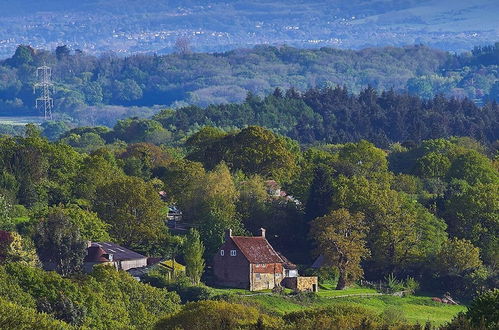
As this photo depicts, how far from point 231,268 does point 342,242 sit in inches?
183

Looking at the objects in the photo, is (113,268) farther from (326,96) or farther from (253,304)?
(326,96)

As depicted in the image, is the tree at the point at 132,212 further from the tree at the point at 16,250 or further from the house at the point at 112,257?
the tree at the point at 16,250

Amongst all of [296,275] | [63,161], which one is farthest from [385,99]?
[296,275]

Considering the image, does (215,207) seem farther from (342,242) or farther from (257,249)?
(342,242)

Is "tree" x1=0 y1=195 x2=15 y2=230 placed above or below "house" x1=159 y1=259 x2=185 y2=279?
above

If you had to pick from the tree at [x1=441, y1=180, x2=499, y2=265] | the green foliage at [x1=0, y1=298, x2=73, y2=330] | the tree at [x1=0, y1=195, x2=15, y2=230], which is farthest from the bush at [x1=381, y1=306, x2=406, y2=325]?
the tree at [x1=0, y1=195, x2=15, y2=230]

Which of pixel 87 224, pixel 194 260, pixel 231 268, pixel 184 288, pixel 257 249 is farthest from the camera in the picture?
pixel 257 249

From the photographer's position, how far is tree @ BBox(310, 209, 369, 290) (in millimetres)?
74438

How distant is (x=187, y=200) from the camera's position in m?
81.7

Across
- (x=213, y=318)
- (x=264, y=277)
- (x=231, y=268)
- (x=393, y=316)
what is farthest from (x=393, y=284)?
(x=213, y=318)

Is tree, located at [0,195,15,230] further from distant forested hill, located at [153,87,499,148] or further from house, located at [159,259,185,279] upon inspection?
distant forested hill, located at [153,87,499,148]

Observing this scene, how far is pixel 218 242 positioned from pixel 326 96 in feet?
300

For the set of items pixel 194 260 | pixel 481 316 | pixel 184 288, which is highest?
pixel 481 316

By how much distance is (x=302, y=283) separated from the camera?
73.1 meters
